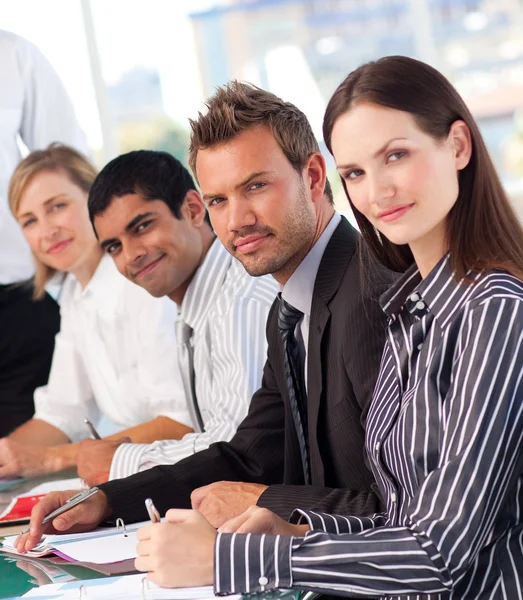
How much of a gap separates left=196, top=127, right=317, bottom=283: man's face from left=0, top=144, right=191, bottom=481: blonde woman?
0.83 meters

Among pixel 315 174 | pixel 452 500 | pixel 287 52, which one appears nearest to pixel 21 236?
pixel 315 174

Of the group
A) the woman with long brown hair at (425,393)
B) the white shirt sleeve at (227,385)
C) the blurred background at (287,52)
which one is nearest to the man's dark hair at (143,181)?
the white shirt sleeve at (227,385)

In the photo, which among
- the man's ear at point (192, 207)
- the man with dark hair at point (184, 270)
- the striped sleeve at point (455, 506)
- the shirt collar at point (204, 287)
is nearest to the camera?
the striped sleeve at point (455, 506)

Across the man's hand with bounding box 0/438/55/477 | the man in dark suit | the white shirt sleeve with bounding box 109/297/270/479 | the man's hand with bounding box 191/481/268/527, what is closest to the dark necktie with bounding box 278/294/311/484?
the man in dark suit

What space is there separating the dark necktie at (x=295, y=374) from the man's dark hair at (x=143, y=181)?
2.53 ft

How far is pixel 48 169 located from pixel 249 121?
1550mm

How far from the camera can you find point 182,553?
46.0 inches

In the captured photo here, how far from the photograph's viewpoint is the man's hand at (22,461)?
2.49 metres

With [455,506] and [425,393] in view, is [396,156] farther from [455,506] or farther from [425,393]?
[455,506]

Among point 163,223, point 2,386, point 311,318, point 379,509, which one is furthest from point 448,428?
point 2,386

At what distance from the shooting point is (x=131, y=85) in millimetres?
6391

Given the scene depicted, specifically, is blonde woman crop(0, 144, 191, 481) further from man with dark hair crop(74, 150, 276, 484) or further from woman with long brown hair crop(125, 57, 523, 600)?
woman with long brown hair crop(125, 57, 523, 600)

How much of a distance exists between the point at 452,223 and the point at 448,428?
0.95ft

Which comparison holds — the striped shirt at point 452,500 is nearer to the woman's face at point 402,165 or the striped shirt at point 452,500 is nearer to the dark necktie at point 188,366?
the woman's face at point 402,165
